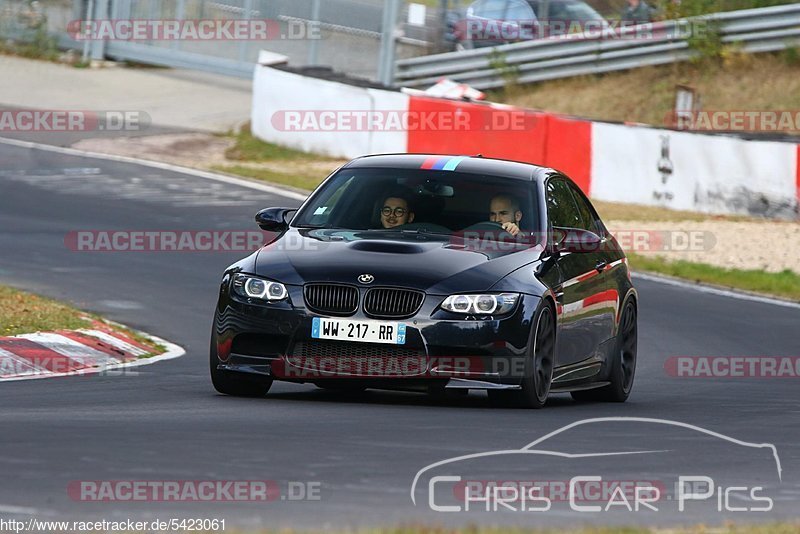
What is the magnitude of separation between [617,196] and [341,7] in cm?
1054

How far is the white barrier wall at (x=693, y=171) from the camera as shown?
22.2m

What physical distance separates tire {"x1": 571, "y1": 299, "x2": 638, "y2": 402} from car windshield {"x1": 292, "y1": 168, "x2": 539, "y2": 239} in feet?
4.52

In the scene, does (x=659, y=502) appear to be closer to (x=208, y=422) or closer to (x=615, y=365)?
(x=208, y=422)

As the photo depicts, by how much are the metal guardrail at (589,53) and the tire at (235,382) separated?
75.8 feet

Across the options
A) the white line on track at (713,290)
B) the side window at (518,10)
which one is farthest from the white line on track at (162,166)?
the side window at (518,10)

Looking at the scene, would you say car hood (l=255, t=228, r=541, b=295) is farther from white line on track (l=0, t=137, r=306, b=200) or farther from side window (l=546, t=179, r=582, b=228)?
white line on track (l=0, t=137, r=306, b=200)

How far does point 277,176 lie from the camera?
81.5 ft

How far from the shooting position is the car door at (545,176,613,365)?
9742 mm

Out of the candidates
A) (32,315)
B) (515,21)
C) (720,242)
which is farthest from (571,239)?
(515,21)

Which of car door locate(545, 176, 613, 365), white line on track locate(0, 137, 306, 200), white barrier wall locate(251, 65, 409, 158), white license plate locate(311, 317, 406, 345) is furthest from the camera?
white barrier wall locate(251, 65, 409, 158)

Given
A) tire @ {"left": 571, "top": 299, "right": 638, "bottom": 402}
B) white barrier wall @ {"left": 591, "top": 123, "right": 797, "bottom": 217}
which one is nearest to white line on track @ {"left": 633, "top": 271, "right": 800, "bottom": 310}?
white barrier wall @ {"left": 591, "top": 123, "right": 797, "bottom": 217}

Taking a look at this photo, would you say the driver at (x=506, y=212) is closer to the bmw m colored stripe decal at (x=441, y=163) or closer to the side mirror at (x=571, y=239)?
the side mirror at (x=571, y=239)

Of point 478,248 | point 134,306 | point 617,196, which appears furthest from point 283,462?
point 617,196

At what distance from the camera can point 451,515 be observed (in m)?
5.63
